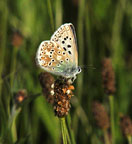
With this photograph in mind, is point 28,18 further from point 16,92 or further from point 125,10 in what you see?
point 16,92

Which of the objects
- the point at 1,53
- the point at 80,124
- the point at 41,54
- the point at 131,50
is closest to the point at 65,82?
the point at 41,54

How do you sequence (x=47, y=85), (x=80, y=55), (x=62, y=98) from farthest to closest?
(x=80, y=55)
(x=47, y=85)
(x=62, y=98)

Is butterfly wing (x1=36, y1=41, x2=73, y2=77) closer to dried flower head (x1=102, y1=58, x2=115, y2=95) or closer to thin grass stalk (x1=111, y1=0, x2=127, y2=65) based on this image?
dried flower head (x1=102, y1=58, x2=115, y2=95)

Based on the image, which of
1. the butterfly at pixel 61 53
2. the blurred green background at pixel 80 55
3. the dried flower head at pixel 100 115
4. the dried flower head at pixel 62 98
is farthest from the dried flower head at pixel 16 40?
the dried flower head at pixel 62 98

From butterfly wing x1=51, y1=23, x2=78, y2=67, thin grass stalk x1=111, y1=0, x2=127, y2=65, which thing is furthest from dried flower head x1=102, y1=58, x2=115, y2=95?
thin grass stalk x1=111, y1=0, x2=127, y2=65

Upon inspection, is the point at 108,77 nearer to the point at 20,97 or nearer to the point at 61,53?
the point at 61,53

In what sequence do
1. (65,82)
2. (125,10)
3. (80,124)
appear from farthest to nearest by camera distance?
1. (125,10)
2. (80,124)
3. (65,82)

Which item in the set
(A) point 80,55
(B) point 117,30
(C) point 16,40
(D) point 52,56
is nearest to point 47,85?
(D) point 52,56
